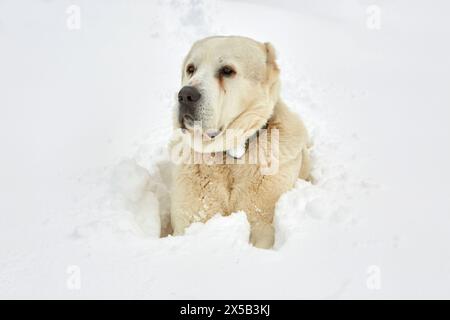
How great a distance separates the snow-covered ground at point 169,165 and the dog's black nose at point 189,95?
802 millimetres

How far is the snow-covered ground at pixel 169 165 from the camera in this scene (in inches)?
89.5

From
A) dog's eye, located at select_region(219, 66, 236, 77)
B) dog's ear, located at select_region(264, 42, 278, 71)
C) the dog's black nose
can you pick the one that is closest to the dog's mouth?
the dog's black nose

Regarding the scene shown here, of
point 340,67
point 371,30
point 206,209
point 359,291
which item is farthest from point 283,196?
point 371,30

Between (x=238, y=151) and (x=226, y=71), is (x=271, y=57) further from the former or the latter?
(x=238, y=151)

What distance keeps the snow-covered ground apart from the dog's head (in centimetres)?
64

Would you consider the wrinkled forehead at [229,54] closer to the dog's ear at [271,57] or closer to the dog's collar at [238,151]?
the dog's ear at [271,57]

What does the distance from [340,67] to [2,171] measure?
4.81m

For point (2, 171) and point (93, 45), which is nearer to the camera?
point (2, 171)

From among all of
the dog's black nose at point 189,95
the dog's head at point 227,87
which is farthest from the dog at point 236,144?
the dog's black nose at point 189,95

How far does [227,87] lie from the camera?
10.2 feet

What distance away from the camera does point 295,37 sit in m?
7.98

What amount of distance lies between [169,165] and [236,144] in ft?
3.35

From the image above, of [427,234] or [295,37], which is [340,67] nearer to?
[295,37]

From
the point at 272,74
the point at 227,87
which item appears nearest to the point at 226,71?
the point at 227,87
